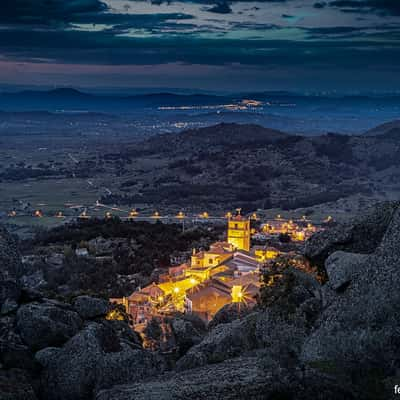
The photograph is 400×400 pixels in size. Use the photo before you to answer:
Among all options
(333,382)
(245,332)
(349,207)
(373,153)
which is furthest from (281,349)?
(373,153)

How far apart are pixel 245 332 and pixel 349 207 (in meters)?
77.1

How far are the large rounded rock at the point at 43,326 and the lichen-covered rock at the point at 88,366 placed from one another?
1.24ft

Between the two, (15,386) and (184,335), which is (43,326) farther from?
(184,335)

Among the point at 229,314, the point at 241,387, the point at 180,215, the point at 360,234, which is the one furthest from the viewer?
the point at 180,215

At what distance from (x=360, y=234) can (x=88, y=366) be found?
6428 millimetres

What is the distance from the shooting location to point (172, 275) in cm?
3691

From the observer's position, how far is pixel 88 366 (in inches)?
437

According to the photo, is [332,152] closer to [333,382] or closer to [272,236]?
[272,236]

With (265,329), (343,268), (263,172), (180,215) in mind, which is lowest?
(263,172)

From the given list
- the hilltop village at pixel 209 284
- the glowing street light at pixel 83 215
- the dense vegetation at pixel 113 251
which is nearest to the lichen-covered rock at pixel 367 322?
the hilltop village at pixel 209 284

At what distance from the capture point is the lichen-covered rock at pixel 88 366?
10.8 metres

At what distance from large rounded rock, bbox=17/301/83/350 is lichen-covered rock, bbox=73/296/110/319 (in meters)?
1.46

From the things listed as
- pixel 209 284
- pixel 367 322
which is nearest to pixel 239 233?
pixel 209 284

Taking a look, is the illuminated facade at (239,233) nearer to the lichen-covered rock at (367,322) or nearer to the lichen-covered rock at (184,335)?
the lichen-covered rock at (184,335)
